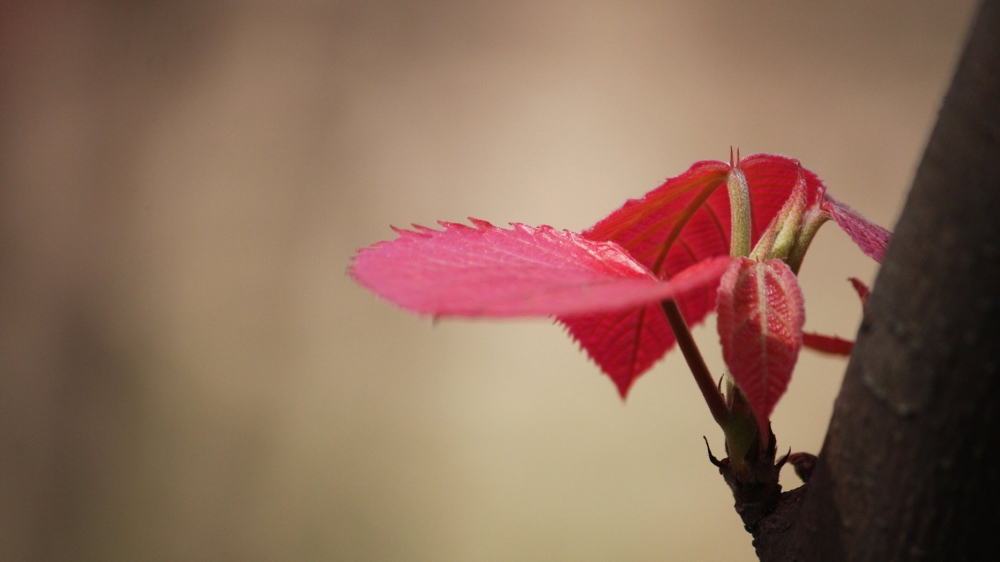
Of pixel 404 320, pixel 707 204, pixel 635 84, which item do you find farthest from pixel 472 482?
pixel 707 204

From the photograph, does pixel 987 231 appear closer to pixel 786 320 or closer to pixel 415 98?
pixel 786 320

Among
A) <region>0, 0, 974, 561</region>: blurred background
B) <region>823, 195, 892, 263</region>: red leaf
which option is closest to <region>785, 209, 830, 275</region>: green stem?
<region>823, 195, 892, 263</region>: red leaf

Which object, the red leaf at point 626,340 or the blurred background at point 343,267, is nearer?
the red leaf at point 626,340

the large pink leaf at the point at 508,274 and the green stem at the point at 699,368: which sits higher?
the large pink leaf at the point at 508,274

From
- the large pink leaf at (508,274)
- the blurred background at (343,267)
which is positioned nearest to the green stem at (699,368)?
the large pink leaf at (508,274)

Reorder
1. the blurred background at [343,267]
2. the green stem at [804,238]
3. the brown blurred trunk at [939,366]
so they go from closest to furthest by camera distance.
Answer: the brown blurred trunk at [939,366], the green stem at [804,238], the blurred background at [343,267]

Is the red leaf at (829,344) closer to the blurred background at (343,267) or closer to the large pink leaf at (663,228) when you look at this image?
the large pink leaf at (663,228)

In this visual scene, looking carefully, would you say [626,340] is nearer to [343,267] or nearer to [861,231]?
[861,231]
